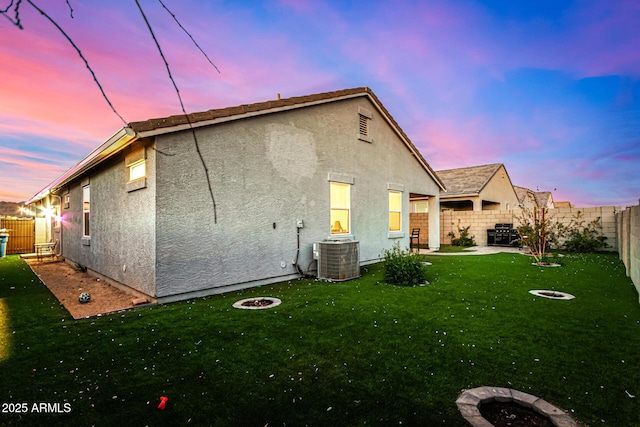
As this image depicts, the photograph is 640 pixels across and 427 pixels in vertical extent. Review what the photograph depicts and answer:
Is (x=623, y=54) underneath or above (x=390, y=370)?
above

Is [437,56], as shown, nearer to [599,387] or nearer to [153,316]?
[599,387]

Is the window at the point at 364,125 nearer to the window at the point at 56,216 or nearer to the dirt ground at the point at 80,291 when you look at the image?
the dirt ground at the point at 80,291

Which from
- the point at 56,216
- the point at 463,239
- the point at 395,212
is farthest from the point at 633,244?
the point at 56,216

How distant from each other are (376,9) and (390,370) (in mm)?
3729

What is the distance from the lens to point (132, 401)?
2.51 m

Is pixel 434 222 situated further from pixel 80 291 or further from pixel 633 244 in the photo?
pixel 80 291

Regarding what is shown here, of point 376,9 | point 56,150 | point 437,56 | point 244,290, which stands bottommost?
point 244,290

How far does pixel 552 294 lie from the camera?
5820 mm

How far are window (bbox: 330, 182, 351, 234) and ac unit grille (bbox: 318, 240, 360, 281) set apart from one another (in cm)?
165

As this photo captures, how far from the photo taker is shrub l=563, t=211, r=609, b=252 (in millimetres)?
12672

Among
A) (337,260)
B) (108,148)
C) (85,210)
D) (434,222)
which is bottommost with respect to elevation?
(337,260)

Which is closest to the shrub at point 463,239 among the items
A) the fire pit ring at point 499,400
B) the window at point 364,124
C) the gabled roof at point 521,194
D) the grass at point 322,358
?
the window at point 364,124

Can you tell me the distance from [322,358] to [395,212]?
9160 millimetres

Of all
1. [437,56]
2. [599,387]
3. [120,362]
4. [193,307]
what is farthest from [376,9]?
[437,56]
